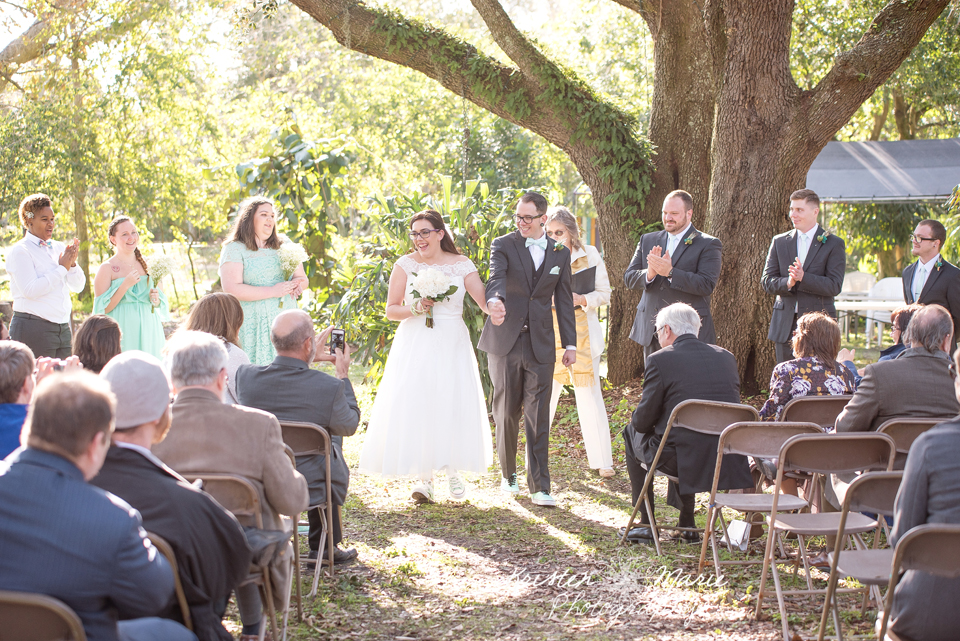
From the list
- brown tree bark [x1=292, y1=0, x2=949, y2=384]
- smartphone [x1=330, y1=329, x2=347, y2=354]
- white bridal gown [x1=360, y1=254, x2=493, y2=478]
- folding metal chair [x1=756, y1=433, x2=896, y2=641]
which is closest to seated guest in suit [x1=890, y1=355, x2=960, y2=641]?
folding metal chair [x1=756, y1=433, x2=896, y2=641]

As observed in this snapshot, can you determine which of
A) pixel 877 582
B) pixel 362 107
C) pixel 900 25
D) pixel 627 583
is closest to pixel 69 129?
pixel 362 107

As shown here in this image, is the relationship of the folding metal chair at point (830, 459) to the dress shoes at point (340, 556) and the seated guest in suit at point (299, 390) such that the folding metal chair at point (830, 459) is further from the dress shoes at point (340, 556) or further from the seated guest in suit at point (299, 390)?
the dress shoes at point (340, 556)

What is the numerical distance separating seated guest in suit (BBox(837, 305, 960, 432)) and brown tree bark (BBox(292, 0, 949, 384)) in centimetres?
436

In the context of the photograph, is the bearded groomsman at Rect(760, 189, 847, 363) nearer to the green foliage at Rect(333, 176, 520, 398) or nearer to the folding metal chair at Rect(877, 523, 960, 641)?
the green foliage at Rect(333, 176, 520, 398)

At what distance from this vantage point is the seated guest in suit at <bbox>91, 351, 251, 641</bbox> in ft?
8.13

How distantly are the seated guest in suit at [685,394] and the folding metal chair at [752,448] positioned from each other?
9.7 inches

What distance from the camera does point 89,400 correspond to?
210 cm

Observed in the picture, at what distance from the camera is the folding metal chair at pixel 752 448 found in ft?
13.9

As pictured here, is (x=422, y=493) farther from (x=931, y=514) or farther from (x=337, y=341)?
(x=931, y=514)

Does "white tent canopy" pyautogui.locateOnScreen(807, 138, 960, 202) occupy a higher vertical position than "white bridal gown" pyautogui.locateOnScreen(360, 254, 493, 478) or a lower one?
higher

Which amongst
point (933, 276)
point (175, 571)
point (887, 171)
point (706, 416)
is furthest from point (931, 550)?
point (887, 171)

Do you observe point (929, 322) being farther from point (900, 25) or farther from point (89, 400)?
point (900, 25)

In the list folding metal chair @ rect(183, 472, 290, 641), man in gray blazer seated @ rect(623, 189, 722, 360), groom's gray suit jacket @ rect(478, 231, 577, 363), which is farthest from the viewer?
man in gray blazer seated @ rect(623, 189, 722, 360)

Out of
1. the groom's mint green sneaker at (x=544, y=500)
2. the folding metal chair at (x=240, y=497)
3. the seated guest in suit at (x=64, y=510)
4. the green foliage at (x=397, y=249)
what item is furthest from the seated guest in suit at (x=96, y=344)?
the green foliage at (x=397, y=249)
